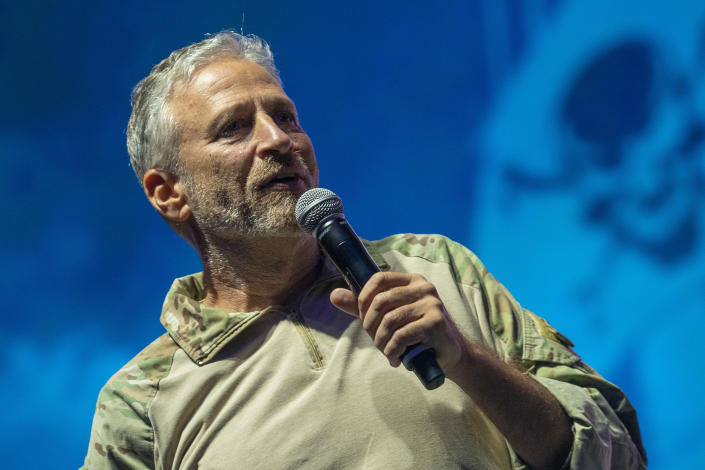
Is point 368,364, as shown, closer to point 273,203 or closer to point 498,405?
point 498,405

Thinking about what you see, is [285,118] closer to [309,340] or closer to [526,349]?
[309,340]

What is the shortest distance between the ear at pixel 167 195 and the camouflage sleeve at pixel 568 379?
657 mm

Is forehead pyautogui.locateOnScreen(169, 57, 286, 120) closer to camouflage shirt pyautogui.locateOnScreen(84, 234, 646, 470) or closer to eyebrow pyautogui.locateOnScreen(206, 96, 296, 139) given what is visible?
eyebrow pyautogui.locateOnScreen(206, 96, 296, 139)

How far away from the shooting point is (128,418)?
1.50 metres

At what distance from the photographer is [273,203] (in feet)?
5.05

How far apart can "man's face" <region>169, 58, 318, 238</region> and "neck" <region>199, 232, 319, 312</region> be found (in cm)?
5

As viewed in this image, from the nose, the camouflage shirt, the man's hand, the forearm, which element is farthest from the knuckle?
the nose

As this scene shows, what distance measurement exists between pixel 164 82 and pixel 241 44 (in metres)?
0.23

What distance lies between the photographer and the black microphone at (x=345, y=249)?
3.32 feet

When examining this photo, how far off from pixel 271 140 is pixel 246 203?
0.15 meters

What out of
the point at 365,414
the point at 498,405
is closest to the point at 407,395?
the point at 365,414

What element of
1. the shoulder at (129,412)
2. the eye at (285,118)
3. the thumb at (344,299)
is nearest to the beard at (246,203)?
the eye at (285,118)

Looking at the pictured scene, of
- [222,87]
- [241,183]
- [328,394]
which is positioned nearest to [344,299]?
[328,394]

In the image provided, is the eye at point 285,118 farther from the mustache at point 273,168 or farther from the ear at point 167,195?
the ear at point 167,195
